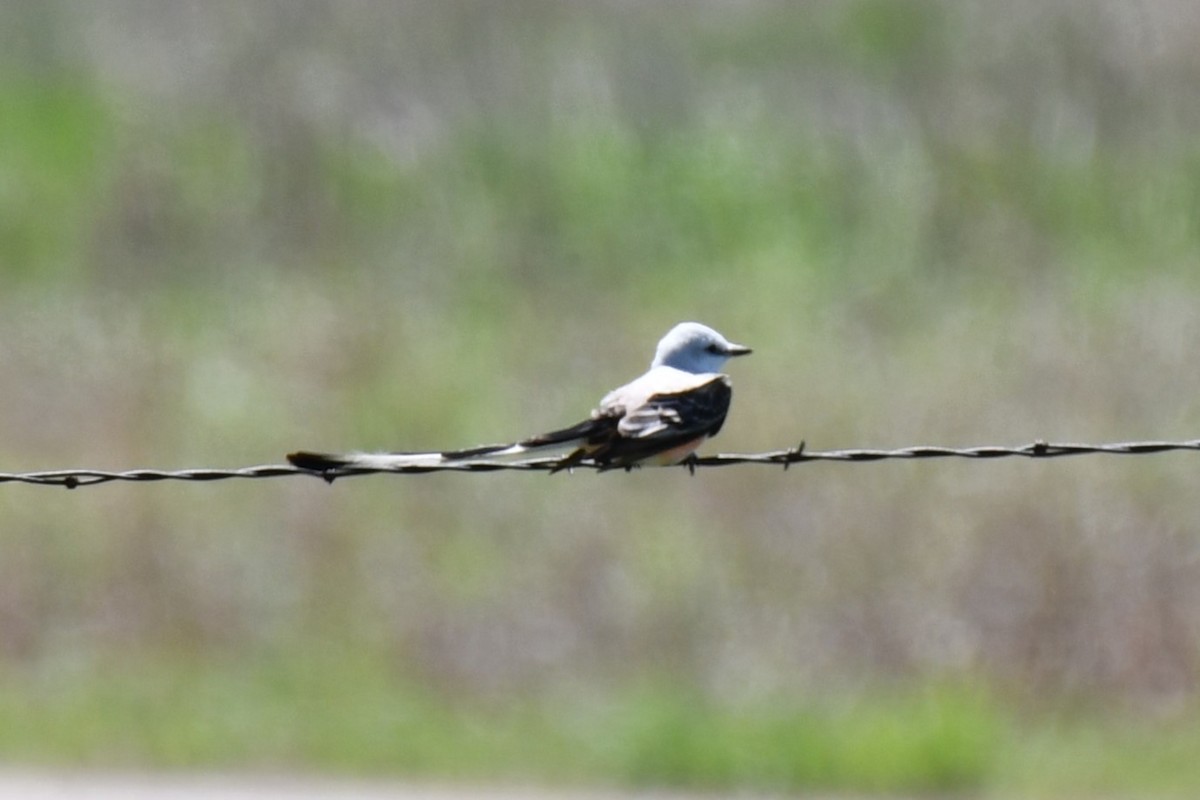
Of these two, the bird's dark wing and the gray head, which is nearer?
the bird's dark wing

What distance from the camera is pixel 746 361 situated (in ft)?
43.3

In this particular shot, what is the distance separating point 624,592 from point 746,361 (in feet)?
6.64

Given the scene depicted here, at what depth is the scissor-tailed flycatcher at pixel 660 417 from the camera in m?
5.07

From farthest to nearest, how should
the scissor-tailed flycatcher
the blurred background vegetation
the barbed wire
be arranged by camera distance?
the blurred background vegetation
the scissor-tailed flycatcher
the barbed wire

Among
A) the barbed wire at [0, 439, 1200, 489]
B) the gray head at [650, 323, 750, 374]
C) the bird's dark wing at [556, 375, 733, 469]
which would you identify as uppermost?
the gray head at [650, 323, 750, 374]

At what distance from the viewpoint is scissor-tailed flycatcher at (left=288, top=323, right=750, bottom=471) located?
5.07 metres

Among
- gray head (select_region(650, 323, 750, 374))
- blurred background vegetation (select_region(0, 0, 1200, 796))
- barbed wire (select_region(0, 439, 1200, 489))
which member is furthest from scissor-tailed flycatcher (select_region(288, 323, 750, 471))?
blurred background vegetation (select_region(0, 0, 1200, 796))

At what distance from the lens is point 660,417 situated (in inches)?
208

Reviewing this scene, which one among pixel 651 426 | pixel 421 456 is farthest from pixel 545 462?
pixel 651 426

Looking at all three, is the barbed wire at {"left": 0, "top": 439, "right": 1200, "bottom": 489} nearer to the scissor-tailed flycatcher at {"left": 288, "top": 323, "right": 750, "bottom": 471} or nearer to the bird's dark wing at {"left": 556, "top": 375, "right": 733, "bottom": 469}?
the scissor-tailed flycatcher at {"left": 288, "top": 323, "right": 750, "bottom": 471}

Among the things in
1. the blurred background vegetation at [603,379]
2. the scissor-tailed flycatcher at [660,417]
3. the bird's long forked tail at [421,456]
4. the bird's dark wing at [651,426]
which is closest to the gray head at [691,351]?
the scissor-tailed flycatcher at [660,417]

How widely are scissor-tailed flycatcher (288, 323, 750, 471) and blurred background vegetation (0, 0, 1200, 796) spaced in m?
→ 4.88

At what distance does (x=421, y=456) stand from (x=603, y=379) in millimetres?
8840

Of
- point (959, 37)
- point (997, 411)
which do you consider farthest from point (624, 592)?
point (959, 37)
